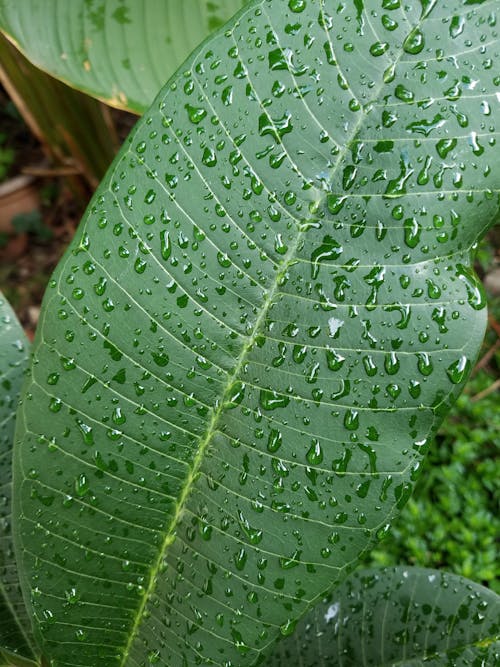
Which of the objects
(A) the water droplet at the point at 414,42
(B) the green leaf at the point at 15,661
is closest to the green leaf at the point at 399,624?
(B) the green leaf at the point at 15,661

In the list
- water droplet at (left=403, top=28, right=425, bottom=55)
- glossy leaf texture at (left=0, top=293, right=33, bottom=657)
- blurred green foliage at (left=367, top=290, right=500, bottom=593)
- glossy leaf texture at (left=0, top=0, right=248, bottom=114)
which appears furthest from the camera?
blurred green foliage at (left=367, top=290, right=500, bottom=593)

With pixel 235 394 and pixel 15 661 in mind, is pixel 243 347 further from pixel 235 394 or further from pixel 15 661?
pixel 15 661

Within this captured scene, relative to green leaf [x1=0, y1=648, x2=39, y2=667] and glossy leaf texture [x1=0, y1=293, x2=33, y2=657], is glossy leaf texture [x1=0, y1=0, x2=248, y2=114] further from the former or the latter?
green leaf [x1=0, y1=648, x2=39, y2=667]

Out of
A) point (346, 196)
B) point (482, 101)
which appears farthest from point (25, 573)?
point (482, 101)

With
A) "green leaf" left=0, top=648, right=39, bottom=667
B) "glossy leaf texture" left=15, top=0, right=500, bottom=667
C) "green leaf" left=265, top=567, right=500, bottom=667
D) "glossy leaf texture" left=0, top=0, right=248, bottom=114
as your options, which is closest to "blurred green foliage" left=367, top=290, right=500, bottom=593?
"green leaf" left=265, top=567, right=500, bottom=667

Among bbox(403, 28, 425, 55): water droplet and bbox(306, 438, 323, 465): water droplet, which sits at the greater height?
bbox(403, 28, 425, 55): water droplet

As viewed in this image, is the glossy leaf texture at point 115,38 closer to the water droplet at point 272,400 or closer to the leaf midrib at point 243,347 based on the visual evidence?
the leaf midrib at point 243,347
